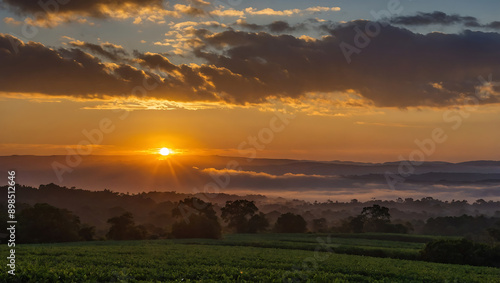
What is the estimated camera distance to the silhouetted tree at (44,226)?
81438 mm

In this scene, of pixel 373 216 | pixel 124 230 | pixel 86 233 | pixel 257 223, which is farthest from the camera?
pixel 373 216

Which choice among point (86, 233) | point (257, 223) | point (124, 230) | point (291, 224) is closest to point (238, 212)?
point (257, 223)

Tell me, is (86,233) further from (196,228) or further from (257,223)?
(257,223)

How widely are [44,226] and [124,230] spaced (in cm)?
1931

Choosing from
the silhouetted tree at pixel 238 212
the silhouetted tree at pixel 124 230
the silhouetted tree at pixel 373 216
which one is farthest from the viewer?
the silhouetted tree at pixel 238 212

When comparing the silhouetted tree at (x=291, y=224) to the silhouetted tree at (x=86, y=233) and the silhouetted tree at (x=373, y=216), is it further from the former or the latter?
the silhouetted tree at (x=86, y=233)

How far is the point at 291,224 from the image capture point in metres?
129

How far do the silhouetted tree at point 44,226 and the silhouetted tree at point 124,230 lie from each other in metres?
10.7

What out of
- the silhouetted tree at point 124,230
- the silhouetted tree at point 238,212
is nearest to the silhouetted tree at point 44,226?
the silhouetted tree at point 124,230

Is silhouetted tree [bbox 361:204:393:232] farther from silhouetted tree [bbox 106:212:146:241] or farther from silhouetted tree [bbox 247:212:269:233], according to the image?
silhouetted tree [bbox 106:212:146:241]

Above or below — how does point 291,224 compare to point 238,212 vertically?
below

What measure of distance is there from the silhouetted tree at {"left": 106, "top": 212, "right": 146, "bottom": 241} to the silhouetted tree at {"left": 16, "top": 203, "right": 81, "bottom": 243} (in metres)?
10.7

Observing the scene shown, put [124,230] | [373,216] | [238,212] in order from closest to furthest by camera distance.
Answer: [124,230], [373,216], [238,212]

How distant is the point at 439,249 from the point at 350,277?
30.3 metres
